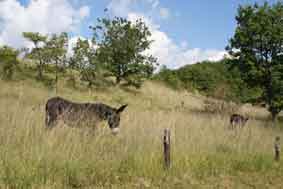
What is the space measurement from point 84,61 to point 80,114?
17216 mm

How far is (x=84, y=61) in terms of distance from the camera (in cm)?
2381

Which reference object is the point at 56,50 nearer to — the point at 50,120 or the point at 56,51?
the point at 56,51

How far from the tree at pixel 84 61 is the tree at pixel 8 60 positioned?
441cm

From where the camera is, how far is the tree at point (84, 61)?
77.4 feet

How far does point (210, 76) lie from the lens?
42.8 m

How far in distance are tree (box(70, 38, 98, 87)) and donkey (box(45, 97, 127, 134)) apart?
16.2 metres

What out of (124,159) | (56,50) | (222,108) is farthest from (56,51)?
(124,159)

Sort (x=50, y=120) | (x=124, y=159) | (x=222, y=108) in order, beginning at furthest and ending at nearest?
(x=222, y=108) < (x=50, y=120) < (x=124, y=159)

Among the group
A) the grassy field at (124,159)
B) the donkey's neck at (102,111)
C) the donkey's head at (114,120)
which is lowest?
the grassy field at (124,159)

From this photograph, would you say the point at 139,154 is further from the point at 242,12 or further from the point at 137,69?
the point at 137,69

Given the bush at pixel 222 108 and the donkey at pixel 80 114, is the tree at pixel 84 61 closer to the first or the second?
the bush at pixel 222 108

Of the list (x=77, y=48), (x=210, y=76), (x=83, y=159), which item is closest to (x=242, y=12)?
(x=77, y=48)

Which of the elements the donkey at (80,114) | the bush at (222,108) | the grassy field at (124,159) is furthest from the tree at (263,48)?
the donkey at (80,114)

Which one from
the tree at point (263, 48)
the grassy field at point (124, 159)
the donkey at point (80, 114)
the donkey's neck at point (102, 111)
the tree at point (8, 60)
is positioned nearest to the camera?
the grassy field at point (124, 159)
